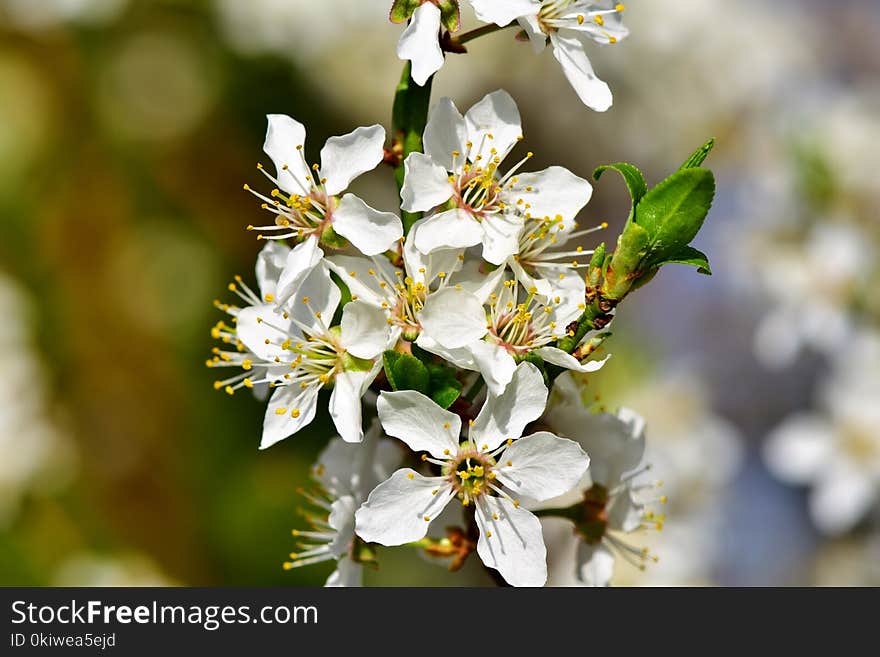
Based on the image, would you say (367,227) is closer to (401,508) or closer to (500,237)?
(500,237)

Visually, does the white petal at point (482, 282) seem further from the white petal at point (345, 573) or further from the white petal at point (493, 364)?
the white petal at point (345, 573)

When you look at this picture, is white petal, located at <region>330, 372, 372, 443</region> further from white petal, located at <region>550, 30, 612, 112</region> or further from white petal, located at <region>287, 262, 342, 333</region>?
Answer: white petal, located at <region>550, 30, 612, 112</region>

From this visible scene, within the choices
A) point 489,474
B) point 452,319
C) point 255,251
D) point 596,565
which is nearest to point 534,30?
point 452,319

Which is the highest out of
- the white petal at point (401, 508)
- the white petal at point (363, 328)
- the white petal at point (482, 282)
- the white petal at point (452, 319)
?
the white petal at point (482, 282)

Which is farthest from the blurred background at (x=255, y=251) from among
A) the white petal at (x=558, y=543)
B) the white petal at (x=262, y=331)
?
the white petal at (x=262, y=331)

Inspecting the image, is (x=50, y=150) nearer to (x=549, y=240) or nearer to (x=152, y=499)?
(x=152, y=499)

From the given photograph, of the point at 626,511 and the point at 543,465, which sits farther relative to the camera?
the point at 626,511
